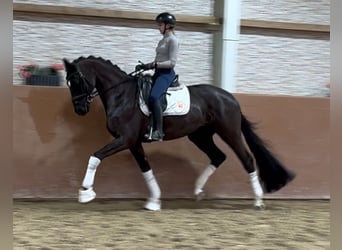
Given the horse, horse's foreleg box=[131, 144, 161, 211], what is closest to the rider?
the horse

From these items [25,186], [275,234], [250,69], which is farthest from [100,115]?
[275,234]

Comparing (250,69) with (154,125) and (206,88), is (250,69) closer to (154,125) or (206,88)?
(206,88)

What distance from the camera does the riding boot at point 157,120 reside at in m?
4.86

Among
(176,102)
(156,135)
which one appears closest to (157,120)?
(156,135)

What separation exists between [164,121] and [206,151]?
72 cm

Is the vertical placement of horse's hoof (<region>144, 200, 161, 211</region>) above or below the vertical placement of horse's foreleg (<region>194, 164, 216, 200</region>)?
below

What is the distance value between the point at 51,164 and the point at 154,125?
136 centimetres

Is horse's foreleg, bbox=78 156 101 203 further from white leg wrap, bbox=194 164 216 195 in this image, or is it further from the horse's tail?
the horse's tail

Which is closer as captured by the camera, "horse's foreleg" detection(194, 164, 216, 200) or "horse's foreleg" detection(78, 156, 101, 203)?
"horse's foreleg" detection(78, 156, 101, 203)

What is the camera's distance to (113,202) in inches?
217

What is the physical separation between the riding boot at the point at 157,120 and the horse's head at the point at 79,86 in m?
0.65

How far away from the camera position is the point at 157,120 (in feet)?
16.0

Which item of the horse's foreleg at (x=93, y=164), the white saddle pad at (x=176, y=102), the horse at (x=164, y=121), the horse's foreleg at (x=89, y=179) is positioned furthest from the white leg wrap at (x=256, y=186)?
the horse's foreleg at (x=89, y=179)

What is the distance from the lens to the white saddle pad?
16.3 ft
